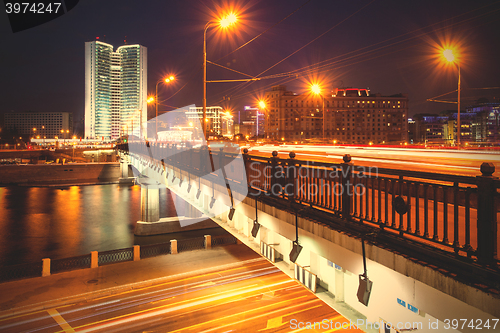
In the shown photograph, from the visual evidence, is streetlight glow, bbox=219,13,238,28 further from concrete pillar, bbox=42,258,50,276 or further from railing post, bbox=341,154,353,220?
concrete pillar, bbox=42,258,50,276

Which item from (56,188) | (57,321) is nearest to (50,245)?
(57,321)

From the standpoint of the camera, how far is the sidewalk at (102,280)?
15.9m

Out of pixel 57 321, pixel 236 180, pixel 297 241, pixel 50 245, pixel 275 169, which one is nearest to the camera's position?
pixel 297 241

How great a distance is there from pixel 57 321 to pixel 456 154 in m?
18.3

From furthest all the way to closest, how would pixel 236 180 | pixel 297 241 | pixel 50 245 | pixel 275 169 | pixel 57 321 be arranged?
pixel 50 245
pixel 57 321
pixel 236 180
pixel 275 169
pixel 297 241

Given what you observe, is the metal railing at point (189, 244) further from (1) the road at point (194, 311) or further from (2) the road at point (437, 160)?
(2) the road at point (437, 160)

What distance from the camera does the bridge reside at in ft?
11.8

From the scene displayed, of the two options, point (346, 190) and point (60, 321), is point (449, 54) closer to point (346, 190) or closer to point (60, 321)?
point (346, 190)

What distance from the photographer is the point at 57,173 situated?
75000mm

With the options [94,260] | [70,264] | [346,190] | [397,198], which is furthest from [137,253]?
[397,198]

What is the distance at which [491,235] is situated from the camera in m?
3.56

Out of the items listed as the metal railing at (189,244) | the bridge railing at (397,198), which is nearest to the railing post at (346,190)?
the bridge railing at (397,198)

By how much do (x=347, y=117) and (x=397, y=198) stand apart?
133335 millimetres

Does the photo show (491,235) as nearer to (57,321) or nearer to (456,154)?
(456,154)
